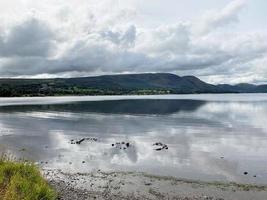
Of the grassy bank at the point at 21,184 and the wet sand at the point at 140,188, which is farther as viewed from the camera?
the wet sand at the point at 140,188

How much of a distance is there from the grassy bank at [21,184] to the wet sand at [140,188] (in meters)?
2.40

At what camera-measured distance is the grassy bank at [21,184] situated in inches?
657

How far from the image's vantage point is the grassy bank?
16.7 metres

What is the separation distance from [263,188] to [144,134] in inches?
1264

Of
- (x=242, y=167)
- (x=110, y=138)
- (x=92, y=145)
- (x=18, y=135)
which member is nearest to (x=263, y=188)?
(x=242, y=167)

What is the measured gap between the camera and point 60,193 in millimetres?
22141

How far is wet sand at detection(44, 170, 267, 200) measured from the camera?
75.6ft

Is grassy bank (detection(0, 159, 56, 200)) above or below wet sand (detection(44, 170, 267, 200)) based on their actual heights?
above

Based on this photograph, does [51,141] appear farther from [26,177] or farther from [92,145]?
[26,177]

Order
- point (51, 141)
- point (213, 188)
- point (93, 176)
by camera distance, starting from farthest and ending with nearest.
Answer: point (51, 141), point (93, 176), point (213, 188)

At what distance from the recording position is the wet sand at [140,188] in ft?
75.6

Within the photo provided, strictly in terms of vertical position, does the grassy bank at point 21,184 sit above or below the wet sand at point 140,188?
above

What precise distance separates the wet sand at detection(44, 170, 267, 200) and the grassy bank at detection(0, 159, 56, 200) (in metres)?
2.40

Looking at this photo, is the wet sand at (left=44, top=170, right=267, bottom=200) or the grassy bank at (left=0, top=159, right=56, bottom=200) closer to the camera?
the grassy bank at (left=0, top=159, right=56, bottom=200)
